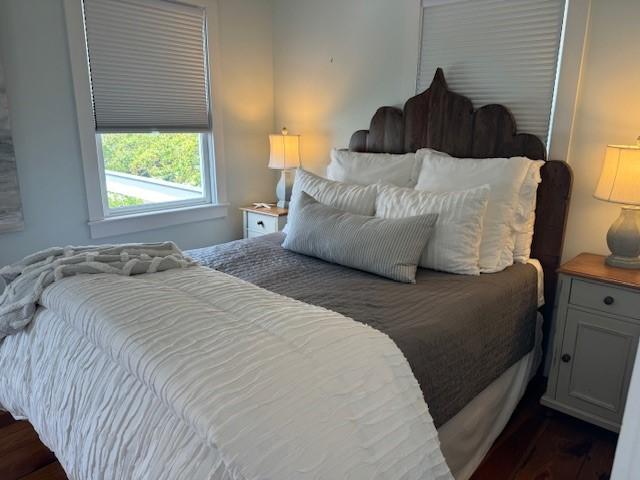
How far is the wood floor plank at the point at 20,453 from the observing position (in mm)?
1835

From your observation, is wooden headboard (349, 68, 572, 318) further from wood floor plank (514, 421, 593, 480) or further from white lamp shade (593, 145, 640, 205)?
wood floor plank (514, 421, 593, 480)

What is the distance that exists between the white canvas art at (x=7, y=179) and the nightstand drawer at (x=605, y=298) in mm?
2822

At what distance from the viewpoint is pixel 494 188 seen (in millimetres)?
2127

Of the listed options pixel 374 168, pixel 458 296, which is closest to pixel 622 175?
pixel 458 296

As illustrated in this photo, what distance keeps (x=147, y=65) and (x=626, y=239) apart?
2817mm

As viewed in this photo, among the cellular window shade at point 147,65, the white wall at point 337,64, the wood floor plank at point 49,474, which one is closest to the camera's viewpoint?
the wood floor plank at point 49,474

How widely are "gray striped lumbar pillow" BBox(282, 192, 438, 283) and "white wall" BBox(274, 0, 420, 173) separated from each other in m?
1.13

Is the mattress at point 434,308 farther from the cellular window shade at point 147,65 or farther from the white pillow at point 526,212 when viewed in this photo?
the cellular window shade at point 147,65

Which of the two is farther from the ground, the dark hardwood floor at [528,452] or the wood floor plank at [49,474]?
the dark hardwood floor at [528,452]

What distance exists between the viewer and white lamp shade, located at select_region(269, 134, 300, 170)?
3.31 m

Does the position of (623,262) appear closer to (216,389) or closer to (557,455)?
(557,455)

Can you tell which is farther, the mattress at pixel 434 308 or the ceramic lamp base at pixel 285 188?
the ceramic lamp base at pixel 285 188

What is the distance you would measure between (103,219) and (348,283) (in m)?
1.79

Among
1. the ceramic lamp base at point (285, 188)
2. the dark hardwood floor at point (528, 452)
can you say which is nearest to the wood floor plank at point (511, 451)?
the dark hardwood floor at point (528, 452)
